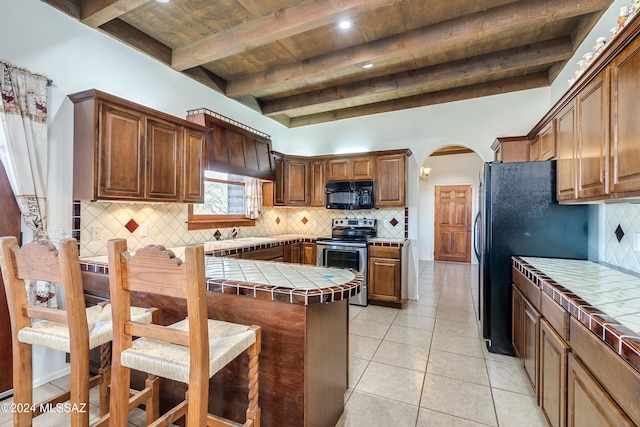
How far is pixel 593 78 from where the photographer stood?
179 cm

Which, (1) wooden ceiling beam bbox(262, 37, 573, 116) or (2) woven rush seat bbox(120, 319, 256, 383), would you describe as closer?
(2) woven rush seat bbox(120, 319, 256, 383)

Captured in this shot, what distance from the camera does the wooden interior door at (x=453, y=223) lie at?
756cm

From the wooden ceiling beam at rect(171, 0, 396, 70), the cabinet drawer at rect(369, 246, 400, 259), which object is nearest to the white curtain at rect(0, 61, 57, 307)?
the wooden ceiling beam at rect(171, 0, 396, 70)

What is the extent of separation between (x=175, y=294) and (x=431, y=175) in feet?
25.8

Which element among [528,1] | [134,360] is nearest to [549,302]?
[134,360]

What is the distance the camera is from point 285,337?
59.9 inches

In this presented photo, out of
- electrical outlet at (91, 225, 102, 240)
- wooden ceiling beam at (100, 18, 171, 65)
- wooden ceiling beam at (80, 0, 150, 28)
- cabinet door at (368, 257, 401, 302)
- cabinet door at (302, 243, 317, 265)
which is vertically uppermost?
wooden ceiling beam at (100, 18, 171, 65)

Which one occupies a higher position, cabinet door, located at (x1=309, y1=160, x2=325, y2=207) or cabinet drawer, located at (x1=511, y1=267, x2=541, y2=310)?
cabinet door, located at (x1=309, y1=160, x2=325, y2=207)

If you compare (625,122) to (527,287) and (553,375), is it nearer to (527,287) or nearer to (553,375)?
(527,287)

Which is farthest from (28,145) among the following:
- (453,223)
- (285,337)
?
(453,223)

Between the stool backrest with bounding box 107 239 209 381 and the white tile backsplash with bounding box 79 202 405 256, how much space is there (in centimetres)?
171

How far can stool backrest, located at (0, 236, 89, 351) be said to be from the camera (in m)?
1.33

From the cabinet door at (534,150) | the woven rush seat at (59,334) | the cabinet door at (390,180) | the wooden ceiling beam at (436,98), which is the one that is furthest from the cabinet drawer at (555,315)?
the wooden ceiling beam at (436,98)

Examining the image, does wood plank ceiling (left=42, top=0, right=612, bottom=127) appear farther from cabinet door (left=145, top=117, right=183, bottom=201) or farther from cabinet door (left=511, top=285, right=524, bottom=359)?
cabinet door (left=511, top=285, right=524, bottom=359)
